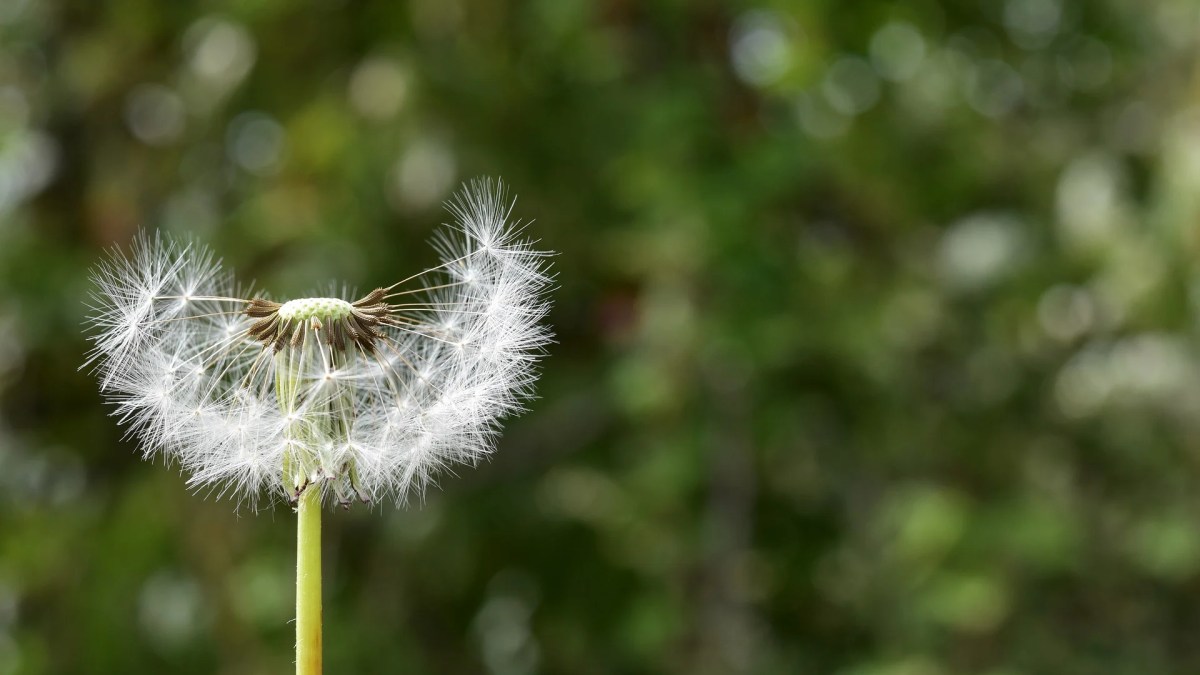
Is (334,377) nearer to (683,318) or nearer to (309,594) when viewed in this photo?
(309,594)

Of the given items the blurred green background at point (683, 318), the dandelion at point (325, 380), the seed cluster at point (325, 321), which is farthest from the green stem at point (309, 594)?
the blurred green background at point (683, 318)

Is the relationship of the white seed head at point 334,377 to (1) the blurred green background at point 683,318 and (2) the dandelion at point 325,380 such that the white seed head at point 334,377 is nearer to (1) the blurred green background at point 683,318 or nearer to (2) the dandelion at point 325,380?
(2) the dandelion at point 325,380

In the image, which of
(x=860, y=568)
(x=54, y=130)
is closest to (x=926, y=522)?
(x=860, y=568)

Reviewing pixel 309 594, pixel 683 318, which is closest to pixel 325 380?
pixel 309 594

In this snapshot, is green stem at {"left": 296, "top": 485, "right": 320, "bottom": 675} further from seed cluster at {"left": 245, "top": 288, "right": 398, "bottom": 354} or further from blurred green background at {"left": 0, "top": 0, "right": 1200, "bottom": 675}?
blurred green background at {"left": 0, "top": 0, "right": 1200, "bottom": 675}

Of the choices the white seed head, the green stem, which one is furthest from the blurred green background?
the green stem

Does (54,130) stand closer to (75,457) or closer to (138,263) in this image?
(75,457)
